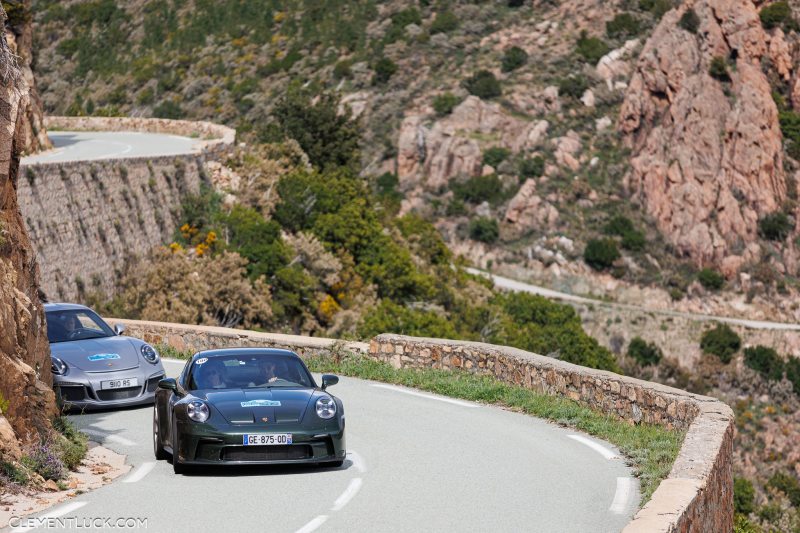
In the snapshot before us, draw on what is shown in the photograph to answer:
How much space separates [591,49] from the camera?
8856 cm

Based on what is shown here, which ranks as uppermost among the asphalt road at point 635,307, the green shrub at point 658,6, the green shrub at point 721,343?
the green shrub at point 658,6

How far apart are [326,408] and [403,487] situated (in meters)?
1.25

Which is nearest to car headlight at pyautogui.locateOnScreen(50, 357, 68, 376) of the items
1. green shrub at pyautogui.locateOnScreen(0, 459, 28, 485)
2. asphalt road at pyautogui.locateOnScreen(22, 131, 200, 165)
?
green shrub at pyautogui.locateOnScreen(0, 459, 28, 485)

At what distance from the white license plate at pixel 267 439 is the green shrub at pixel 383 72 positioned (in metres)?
81.1

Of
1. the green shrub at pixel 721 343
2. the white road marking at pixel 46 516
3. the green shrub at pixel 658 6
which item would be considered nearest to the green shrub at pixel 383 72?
the green shrub at pixel 658 6

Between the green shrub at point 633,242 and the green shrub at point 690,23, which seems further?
the green shrub at point 690,23

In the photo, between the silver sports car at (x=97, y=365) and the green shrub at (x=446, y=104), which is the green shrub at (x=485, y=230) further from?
the silver sports car at (x=97, y=365)

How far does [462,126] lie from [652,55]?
42.9 feet

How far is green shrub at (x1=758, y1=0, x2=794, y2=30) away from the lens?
266 feet

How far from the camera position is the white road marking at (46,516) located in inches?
396

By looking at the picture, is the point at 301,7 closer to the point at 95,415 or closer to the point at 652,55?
the point at 652,55

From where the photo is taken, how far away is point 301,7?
345 ft

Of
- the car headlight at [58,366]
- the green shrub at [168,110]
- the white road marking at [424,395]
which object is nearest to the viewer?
the car headlight at [58,366]
